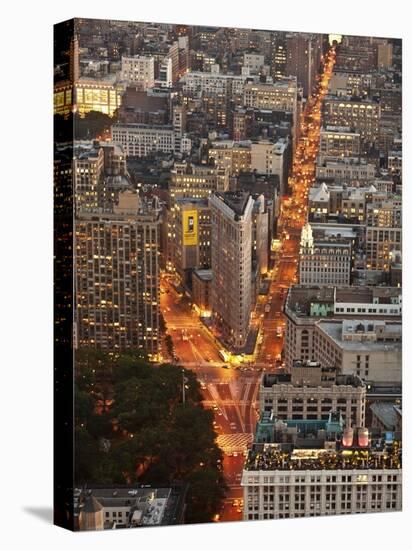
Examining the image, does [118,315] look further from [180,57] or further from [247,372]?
[180,57]

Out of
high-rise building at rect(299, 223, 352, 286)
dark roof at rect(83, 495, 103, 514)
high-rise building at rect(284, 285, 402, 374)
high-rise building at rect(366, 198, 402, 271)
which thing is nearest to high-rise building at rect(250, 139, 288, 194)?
high-rise building at rect(299, 223, 352, 286)

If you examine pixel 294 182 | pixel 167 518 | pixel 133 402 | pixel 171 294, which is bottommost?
pixel 167 518

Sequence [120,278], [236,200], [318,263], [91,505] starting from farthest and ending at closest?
[318,263] < [236,200] < [120,278] < [91,505]

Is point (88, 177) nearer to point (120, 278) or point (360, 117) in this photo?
point (120, 278)

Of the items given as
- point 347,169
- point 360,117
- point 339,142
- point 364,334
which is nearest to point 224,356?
point 364,334

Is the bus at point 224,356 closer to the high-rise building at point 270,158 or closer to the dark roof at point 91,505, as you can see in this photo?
the high-rise building at point 270,158

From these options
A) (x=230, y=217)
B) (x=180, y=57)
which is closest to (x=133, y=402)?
(x=230, y=217)
